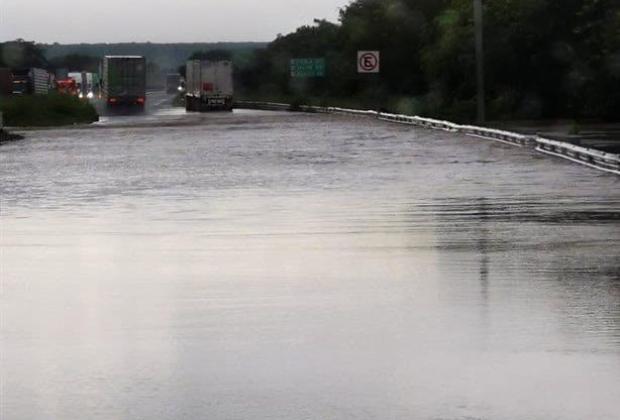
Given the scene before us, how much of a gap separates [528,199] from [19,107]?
65913mm

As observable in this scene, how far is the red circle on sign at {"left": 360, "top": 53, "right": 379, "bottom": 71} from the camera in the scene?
100875 mm

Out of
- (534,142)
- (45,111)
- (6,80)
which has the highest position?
(6,80)

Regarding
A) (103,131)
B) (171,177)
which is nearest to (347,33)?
(103,131)

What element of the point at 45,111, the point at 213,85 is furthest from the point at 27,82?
the point at 45,111

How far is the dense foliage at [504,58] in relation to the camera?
78.2 m

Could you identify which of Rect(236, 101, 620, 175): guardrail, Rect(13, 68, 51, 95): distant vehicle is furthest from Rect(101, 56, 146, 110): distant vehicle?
Rect(236, 101, 620, 175): guardrail

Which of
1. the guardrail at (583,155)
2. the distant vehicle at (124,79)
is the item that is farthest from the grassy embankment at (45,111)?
the guardrail at (583,155)

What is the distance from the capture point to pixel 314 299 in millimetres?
14117

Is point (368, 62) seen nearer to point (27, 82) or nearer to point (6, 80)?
point (6, 80)

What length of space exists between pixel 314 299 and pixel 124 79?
104927 millimetres

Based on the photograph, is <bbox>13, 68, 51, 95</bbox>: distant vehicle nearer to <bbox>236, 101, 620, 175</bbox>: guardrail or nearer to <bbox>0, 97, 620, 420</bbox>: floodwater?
<bbox>236, 101, 620, 175</bbox>: guardrail

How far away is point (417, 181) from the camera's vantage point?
31.9 m

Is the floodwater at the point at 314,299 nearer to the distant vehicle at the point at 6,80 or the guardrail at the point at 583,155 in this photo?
the guardrail at the point at 583,155

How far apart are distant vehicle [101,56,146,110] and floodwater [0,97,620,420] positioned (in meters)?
85.9
